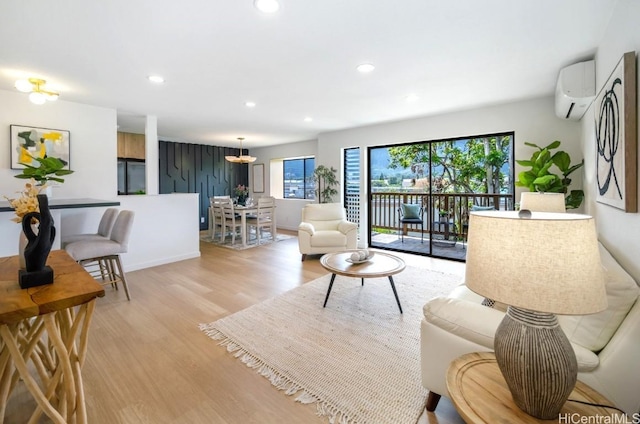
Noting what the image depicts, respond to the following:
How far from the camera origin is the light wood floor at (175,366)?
158cm

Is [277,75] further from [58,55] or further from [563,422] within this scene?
[563,422]

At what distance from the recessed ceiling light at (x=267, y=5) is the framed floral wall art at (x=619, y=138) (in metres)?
1.94

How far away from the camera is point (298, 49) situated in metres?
2.42

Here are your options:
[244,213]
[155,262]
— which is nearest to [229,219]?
[244,213]

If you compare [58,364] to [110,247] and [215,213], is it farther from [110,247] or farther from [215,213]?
[215,213]

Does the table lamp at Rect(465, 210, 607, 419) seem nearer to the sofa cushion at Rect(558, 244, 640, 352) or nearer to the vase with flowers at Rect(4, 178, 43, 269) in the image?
the sofa cushion at Rect(558, 244, 640, 352)

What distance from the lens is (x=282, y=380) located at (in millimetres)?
1853

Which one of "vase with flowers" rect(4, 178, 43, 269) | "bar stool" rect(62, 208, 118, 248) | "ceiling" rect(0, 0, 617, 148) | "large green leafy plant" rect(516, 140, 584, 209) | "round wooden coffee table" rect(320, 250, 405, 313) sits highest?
"ceiling" rect(0, 0, 617, 148)

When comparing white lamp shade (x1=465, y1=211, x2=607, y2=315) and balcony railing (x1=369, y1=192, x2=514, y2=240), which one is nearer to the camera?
white lamp shade (x1=465, y1=211, x2=607, y2=315)

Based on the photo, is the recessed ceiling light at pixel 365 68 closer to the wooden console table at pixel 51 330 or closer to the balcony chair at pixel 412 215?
the wooden console table at pixel 51 330

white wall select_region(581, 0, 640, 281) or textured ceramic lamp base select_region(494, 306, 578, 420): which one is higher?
white wall select_region(581, 0, 640, 281)

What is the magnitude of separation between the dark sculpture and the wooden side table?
1786 mm

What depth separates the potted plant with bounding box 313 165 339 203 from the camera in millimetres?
6117

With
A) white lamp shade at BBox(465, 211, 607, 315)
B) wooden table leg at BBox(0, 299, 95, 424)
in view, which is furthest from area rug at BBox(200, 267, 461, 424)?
white lamp shade at BBox(465, 211, 607, 315)
